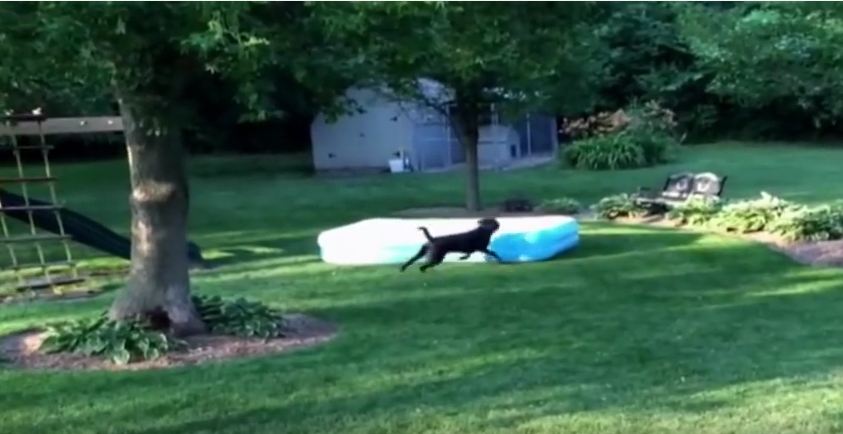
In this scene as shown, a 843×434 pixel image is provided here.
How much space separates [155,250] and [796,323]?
4.50 meters

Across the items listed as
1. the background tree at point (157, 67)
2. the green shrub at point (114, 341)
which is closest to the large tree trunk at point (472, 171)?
the background tree at point (157, 67)

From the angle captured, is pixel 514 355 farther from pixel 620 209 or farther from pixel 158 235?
pixel 620 209

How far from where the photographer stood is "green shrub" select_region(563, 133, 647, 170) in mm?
26406

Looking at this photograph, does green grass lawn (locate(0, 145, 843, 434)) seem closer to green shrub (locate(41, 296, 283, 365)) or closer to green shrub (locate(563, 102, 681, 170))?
green shrub (locate(41, 296, 283, 365))

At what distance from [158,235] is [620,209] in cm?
960

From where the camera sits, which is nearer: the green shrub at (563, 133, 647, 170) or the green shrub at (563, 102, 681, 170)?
the green shrub at (563, 133, 647, 170)

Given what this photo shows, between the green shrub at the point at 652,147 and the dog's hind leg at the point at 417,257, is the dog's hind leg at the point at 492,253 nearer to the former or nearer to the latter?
the dog's hind leg at the point at 417,257

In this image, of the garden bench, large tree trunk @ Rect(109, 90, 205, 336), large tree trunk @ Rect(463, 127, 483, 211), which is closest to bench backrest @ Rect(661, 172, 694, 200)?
the garden bench

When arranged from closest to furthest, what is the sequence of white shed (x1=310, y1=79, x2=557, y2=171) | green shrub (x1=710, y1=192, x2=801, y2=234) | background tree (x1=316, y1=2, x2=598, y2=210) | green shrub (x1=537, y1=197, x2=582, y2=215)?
background tree (x1=316, y1=2, x2=598, y2=210)
green shrub (x1=710, y1=192, x2=801, y2=234)
green shrub (x1=537, y1=197, x2=582, y2=215)
white shed (x1=310, y1=79, x2=557, y2=171)

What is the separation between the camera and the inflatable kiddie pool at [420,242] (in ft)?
41.4

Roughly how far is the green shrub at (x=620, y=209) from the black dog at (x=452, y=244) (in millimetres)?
4918

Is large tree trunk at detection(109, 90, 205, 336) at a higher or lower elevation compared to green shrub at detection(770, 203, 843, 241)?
higher

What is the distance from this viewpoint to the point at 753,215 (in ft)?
46.3

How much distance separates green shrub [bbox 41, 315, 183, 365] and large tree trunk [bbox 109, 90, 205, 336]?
0.57 feet
